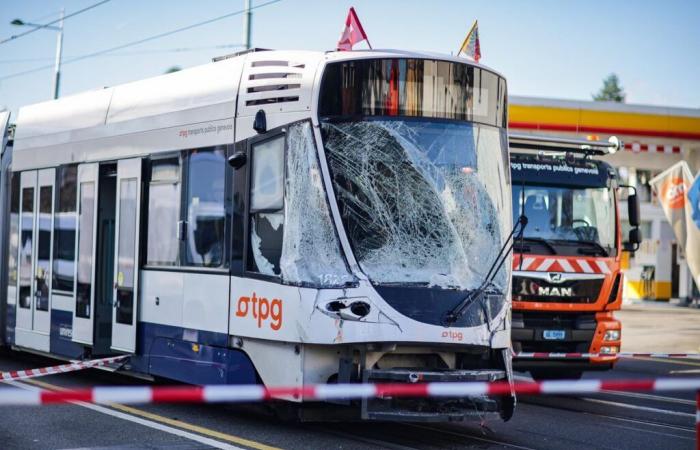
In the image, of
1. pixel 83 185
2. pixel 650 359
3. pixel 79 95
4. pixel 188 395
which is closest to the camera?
pixel 188 395

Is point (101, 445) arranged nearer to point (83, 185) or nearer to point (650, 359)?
point (83, 185)

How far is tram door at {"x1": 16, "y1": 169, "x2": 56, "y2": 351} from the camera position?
14359 mm

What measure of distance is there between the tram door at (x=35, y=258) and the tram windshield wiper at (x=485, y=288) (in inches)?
255

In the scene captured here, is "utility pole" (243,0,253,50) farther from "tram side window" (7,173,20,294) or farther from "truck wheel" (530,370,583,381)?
"truck wheel" (530,370,583,381)

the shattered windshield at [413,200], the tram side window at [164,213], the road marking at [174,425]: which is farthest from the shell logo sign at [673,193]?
the road marking at [174,425]

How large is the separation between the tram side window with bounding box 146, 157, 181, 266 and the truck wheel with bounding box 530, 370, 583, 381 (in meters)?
5.85

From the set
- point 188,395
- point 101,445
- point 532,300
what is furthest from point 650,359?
point 188,395

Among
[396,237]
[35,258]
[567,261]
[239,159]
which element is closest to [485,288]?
[396,237]

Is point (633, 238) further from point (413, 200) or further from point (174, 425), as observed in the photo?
point (174, 425)

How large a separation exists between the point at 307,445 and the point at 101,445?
1.72 metres

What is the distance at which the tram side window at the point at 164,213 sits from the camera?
11.5 m

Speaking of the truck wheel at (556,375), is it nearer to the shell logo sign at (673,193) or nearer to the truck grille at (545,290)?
the truck grille at (545,290)

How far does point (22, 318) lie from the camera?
14.9 metres

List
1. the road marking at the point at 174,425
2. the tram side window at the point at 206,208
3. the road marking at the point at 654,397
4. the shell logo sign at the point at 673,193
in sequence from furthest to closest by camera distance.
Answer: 1. the shell logo sign at the point at 673,193
2. the road marking at the point at 654,397
3. the tram side window at the point at 206,208
4. the road marking at the point at 174,425
